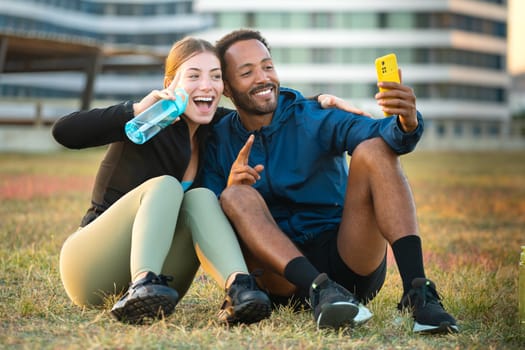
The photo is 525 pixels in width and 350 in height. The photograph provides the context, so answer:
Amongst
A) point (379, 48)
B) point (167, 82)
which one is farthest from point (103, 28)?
point (167, 82)

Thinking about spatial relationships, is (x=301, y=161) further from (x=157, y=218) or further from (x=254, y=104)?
(x=157, y=218)

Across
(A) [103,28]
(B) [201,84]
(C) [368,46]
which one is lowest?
(C) [368,46]

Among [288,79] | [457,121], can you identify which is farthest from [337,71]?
Result: [457,121]

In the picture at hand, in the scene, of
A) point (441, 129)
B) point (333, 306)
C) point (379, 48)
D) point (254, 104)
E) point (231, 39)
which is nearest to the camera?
point (333, 306)

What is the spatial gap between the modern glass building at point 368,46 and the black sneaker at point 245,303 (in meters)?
64.9

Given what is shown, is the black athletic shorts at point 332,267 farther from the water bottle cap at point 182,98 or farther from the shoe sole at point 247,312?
the water bottle cap at point 182,98

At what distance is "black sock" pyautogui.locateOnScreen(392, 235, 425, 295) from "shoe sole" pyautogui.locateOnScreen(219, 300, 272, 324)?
2.02 ft

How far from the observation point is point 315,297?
12.0ft

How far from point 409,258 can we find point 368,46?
67.6 meters

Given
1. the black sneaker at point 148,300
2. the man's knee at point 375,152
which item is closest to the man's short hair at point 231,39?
the man's knee at point 375,152

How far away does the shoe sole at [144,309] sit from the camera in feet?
11.7

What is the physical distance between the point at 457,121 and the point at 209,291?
6729 centimetres

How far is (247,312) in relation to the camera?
3662 millimetres

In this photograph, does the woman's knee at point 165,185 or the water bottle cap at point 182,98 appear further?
the water bottle cap at point 182,98
